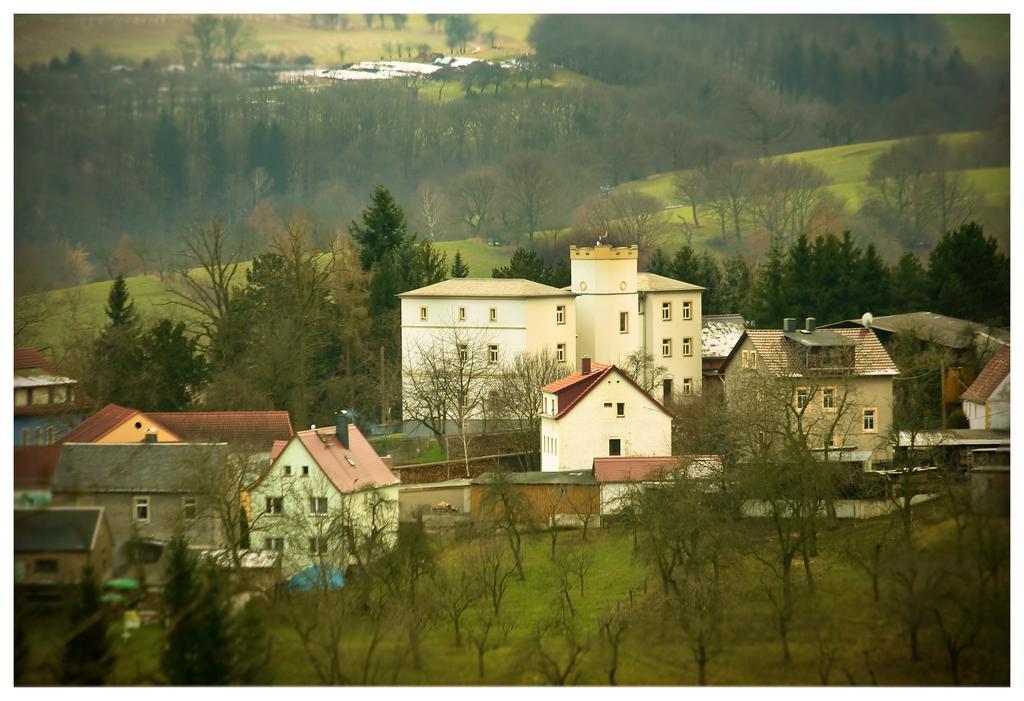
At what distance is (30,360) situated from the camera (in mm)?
18719

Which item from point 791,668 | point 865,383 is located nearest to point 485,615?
point 791,668

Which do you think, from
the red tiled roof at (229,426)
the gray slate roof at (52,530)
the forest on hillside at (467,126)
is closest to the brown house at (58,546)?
the gray slate roof at (52,530)

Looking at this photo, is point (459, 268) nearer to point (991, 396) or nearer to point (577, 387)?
point (577, 387)

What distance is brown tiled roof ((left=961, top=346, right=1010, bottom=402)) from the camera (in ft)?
73.1

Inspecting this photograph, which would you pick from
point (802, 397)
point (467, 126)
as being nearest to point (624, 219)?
point (467, 126)

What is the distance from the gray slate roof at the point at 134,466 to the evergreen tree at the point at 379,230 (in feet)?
32.2

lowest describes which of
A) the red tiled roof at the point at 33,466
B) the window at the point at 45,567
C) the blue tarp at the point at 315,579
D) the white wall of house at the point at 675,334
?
the blue tarp at the point at 315,579

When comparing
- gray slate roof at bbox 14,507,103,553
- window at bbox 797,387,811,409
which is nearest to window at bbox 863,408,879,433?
window at bbox 797,387,811,409

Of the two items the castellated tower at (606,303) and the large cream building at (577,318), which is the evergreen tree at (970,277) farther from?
the castellated tower at (606,303)

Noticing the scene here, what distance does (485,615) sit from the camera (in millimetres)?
18797

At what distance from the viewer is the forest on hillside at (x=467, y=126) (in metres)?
20.2

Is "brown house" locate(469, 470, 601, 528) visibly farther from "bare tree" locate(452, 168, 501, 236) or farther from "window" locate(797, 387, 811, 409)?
"bare tree" locate(452, 168, 501, 236)

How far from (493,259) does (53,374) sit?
10647 millimetres

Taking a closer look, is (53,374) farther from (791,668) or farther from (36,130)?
(791,668)
